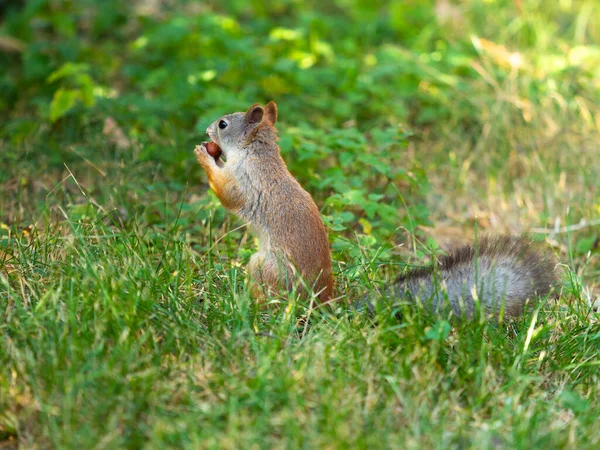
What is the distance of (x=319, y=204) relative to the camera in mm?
4340

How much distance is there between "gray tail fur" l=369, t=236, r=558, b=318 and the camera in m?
3.06

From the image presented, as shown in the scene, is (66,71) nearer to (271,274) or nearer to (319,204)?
(319,204)

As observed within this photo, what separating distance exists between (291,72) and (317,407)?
12.2 feet

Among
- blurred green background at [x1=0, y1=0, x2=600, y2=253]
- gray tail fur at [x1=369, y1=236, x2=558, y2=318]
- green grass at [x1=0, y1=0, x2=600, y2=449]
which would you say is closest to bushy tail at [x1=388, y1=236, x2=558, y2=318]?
gray tail fur at [x1=369, y1=236, x2=558, y2=318]

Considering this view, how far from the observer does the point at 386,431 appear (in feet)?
8.00

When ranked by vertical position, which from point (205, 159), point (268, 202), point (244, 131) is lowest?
point (268, 202)

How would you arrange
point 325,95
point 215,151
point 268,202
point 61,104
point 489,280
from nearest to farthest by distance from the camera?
1. point 489,280
2. point 268,202
3. point 215,151
4. point 61,104
5. point 325,95

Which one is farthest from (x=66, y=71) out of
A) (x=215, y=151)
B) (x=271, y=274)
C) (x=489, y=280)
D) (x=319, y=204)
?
(x=489, y=280)

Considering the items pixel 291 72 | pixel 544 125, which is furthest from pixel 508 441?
pixel 291 72

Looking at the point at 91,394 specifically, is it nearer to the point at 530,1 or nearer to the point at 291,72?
the point at 291,72

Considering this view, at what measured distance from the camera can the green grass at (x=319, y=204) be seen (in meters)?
2.51

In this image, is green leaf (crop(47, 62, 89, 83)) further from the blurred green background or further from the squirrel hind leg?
the squirrel hind leg

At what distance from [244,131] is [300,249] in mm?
727

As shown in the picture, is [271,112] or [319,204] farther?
[319,204]
